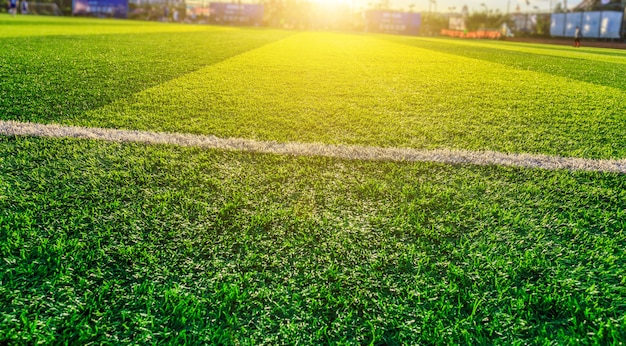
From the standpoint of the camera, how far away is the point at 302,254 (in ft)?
5.02

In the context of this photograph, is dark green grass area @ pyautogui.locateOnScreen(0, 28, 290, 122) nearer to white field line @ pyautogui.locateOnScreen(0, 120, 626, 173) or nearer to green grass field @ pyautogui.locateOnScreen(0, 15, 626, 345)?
green grass field @ pyautogui.locateOnScreen(0, 15, 626, 345)

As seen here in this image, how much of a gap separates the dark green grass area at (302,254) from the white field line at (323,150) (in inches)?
8.5

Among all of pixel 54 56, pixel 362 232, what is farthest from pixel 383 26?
pixel 362 232

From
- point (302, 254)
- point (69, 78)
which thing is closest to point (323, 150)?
point (302, 254)

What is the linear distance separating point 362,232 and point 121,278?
883 millimetres

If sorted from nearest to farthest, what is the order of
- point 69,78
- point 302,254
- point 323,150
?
point 302,254 < point 323,150 < point 69,78


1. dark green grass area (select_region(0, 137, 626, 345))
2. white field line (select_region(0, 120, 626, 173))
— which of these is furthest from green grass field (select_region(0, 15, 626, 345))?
white field line (select_region(0, 120, 626, 173))

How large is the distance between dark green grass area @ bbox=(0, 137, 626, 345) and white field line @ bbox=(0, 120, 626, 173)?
0.71 ft

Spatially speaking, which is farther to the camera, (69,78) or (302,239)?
(69,78)

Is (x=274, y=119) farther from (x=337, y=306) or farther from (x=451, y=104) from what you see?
(x=337, y=306)

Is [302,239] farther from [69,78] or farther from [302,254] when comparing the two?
[69,78]

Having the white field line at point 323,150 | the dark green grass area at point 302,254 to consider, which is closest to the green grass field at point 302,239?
the dark green grass area at point 302,254

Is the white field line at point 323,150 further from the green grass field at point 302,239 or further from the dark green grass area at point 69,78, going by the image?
the dark green grass area at point 69,78

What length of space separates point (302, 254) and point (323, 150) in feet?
4.23
